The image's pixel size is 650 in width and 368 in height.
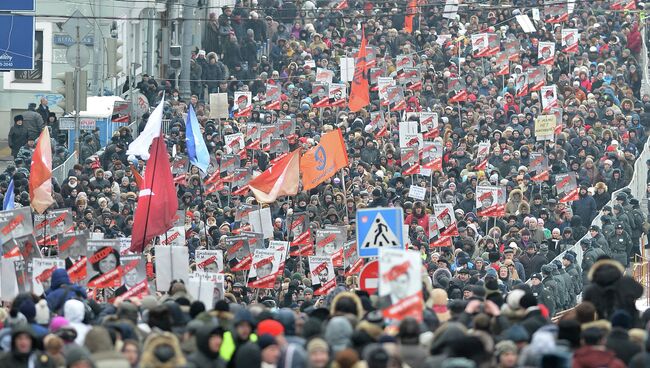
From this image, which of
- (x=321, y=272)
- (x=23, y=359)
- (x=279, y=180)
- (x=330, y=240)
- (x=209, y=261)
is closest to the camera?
(x=23, y=359)

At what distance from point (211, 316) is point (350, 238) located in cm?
1181

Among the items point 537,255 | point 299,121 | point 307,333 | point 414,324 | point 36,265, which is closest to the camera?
point 414,324

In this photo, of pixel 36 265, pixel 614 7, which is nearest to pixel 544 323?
pixel 36 265

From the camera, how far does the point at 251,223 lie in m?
29.8

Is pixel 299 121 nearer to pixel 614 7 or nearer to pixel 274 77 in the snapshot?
pixel 274 77

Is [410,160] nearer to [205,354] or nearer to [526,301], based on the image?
[526,301]

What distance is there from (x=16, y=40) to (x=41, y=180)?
840 cm

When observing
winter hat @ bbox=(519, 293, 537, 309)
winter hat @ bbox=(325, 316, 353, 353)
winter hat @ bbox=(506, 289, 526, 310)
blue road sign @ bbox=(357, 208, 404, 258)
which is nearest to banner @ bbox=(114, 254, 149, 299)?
blue road sign @ bbox=(357, 208, 404, 258)

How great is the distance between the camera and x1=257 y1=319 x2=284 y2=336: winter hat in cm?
1781

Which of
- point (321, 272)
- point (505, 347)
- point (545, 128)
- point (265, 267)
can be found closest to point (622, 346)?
point (505, 347)

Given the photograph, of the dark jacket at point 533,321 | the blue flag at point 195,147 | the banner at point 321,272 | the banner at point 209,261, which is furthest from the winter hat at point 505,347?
the blue flag at point 195,147

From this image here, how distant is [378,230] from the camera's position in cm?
2162

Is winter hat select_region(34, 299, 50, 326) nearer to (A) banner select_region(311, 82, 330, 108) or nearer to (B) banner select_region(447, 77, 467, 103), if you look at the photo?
(A) banner select_region(311, 82, 330, 108)

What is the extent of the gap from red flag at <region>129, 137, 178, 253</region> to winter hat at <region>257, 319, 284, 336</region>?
7813 millimetres
